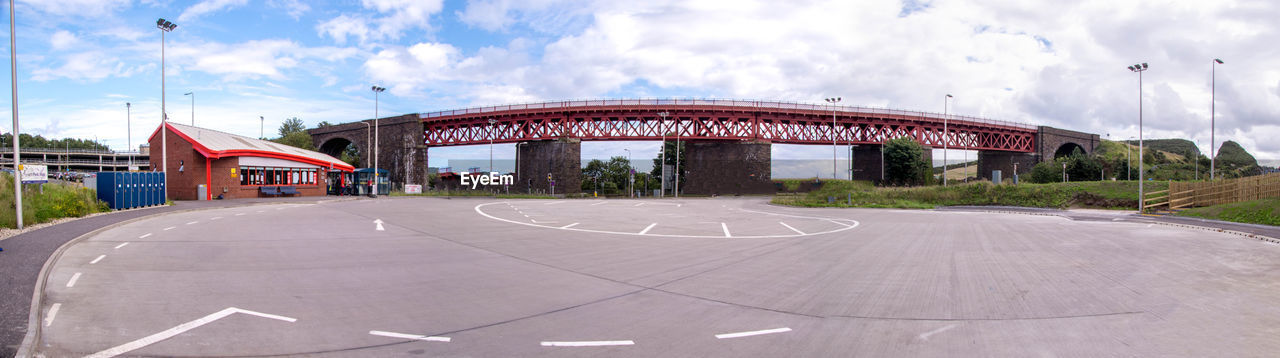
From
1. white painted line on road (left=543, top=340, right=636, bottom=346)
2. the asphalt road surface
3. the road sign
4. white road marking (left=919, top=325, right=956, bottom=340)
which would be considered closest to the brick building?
the road sign

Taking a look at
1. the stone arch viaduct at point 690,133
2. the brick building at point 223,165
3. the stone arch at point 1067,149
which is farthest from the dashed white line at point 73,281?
the stone arch at point 1067,149

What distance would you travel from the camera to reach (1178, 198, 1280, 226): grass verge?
1832 centimetres

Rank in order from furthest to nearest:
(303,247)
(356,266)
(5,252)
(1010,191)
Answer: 1. (1010,191)
2. (303,247)
3. (5,252)
4. (356,266)

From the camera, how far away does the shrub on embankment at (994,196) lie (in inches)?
1286

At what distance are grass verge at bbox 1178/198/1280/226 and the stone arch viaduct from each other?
1592 inches

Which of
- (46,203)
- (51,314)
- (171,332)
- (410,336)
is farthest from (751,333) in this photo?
(46,203)

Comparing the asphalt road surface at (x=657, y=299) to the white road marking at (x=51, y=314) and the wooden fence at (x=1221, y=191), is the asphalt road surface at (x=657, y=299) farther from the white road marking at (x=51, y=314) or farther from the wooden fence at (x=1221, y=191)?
the wooden fence at (x=1221, y=191)

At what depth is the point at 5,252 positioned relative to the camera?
9.95 meters

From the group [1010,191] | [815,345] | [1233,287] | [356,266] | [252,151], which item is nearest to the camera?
[815,345]

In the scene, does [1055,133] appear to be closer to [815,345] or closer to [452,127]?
[452,127]

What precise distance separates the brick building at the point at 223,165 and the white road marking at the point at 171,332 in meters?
39.4

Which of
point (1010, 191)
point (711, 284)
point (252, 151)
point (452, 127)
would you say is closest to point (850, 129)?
point (1010, 191)

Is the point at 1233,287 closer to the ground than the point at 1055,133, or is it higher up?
closer to the ground

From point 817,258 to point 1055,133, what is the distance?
91.0 m
